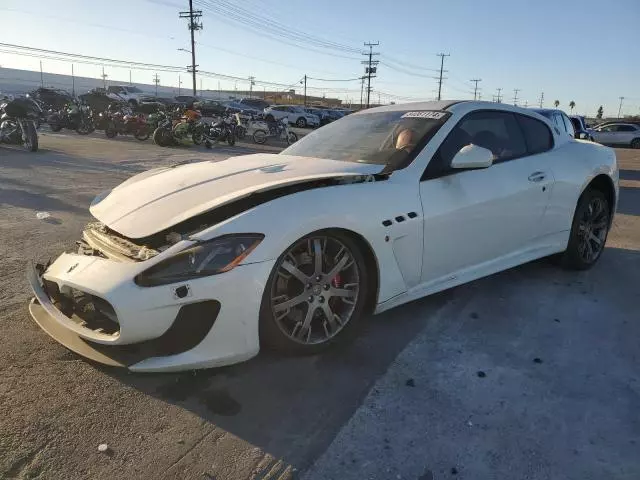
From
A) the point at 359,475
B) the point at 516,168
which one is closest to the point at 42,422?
the point at 359,475

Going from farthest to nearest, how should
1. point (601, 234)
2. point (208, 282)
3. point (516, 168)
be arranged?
point (601, 234)
point (516, 168)
point (208, 282)

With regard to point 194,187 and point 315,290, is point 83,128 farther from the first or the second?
point 315,290

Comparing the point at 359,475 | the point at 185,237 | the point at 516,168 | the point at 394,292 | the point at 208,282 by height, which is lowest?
the point at 359,475

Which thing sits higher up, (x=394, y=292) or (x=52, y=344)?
(x=394, y=292)

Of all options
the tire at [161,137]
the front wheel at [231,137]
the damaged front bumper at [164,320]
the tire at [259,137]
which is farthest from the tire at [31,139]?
the damaged front bumper at [164,320]

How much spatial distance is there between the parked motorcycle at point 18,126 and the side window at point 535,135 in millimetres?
12712

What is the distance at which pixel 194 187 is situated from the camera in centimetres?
325

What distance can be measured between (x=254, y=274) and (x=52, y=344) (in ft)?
4.57

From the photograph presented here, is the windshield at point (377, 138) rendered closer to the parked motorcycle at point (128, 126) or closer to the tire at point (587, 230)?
the tire at point (587, 230)

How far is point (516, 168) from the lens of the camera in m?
4.09

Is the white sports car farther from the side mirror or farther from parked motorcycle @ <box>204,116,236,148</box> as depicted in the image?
parked motorcycle @ <box>204,116,236,148</box>

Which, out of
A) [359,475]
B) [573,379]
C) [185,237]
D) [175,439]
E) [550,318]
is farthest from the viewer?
[550,318]

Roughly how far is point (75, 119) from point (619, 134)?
92.7ft

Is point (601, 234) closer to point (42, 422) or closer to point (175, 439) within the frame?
point (175, 439)
